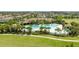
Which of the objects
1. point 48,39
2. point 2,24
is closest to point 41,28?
point 48,39

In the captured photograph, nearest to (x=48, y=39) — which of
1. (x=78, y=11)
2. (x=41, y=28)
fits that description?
(x=41, y=28)
